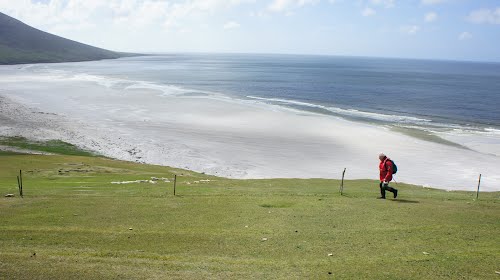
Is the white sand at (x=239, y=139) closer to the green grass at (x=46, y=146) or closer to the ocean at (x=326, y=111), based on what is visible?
the ocean at (x=326, y=111)

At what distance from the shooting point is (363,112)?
103938 millimetres

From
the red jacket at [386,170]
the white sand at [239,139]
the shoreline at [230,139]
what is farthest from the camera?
the shoreline at [230,139]

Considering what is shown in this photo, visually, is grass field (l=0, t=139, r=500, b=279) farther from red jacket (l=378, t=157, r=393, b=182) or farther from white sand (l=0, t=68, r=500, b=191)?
white sand (l=0, t=68, r=500, b=191)

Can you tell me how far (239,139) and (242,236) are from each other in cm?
5102

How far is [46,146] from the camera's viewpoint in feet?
202

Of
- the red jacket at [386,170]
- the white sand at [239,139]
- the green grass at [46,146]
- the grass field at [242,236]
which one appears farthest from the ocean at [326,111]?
the grass field at [242,236]

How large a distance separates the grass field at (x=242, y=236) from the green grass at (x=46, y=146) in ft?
107

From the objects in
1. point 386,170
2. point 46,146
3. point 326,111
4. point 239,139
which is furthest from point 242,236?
point 326,111

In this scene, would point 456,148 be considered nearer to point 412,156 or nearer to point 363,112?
point 412,156

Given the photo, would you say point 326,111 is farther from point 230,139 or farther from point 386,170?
point 386,170

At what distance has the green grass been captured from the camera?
195 feet

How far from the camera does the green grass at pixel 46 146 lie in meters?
59.5

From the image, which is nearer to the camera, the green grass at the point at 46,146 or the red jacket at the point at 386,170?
the red jacket at the point at 386,170

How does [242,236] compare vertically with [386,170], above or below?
below
